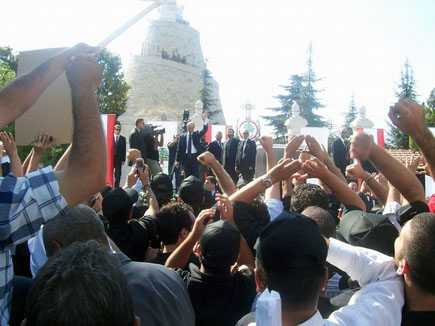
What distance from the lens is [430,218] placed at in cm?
191

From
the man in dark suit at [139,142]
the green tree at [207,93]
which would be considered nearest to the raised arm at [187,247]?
the man in dark suit at [139,142]

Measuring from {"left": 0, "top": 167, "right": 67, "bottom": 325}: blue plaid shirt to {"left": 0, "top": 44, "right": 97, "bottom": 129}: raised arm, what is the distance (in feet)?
1.03

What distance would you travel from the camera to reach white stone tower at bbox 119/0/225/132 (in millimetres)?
52938

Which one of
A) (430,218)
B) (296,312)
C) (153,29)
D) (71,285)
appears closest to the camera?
(71,285)

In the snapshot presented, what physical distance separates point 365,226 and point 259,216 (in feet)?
3.51

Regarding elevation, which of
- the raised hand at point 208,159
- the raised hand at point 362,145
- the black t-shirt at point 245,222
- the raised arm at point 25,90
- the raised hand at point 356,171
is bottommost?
the black t-shirt at point 245,222

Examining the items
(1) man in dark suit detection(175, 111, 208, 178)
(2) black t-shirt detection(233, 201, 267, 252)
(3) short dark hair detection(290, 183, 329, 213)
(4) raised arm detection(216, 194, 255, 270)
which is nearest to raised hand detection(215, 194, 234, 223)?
(4) raised arm detection(216, 194, 255, 270)

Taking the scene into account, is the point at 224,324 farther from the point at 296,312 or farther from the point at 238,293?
the point at 296,312

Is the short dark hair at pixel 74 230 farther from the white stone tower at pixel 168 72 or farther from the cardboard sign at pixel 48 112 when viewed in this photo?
the white stone tower at pixel 168 72

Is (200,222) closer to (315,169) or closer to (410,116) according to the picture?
(315,169)

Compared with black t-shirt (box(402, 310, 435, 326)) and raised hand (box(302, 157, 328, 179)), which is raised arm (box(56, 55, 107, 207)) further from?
raised hand (box(302, 157, 328, 179))

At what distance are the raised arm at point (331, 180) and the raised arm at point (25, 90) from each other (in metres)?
1.75

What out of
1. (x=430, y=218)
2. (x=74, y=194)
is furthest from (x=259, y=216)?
(x=74, y=194)

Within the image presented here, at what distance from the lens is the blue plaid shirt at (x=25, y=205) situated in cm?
165
